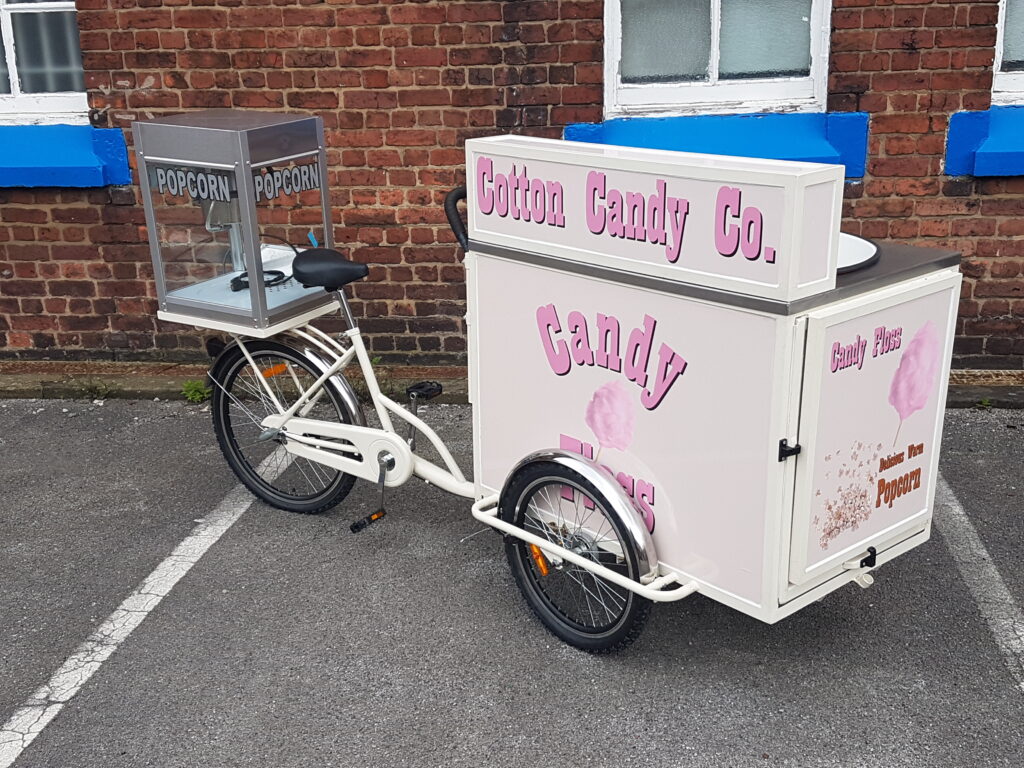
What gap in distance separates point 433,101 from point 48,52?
2281 millimetres

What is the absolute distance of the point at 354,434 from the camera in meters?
4.20

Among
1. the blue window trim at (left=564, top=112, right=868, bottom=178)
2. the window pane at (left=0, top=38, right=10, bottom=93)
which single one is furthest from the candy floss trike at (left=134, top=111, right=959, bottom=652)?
the window pane at (left=0, top=38, right=10, bottom=93)

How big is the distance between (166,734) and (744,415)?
1950 mm

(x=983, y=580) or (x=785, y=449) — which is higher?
(x=785, y=449)

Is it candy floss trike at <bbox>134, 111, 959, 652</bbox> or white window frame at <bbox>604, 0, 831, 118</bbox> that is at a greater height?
white window frame at <bbox>604, 0, 831, 118</bbox>

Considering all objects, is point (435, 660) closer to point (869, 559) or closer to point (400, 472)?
point (400, 472)

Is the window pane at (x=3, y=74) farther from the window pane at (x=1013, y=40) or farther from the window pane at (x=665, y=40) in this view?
the window pane at (x=1013, y=40)

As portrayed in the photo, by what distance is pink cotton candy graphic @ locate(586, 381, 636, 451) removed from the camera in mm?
3270

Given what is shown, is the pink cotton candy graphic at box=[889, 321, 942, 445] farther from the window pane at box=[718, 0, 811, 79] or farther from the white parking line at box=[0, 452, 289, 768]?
the window pane at box=[718, 0, 811, 79]

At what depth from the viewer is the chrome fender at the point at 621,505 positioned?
323 centimetres

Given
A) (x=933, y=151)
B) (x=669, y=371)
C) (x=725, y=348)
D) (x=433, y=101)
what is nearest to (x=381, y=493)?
(x=669, y=371)

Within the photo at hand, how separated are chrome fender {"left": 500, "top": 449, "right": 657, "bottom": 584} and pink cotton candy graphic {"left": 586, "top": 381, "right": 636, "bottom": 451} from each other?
97mm

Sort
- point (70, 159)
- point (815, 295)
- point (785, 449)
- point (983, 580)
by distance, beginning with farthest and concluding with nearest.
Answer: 1. point (70, 159)
2. point (983, 580)
3. point (785, 449)
4. point (815, 295)

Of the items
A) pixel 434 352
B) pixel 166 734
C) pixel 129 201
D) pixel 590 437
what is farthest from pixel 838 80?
pixel 166 734
